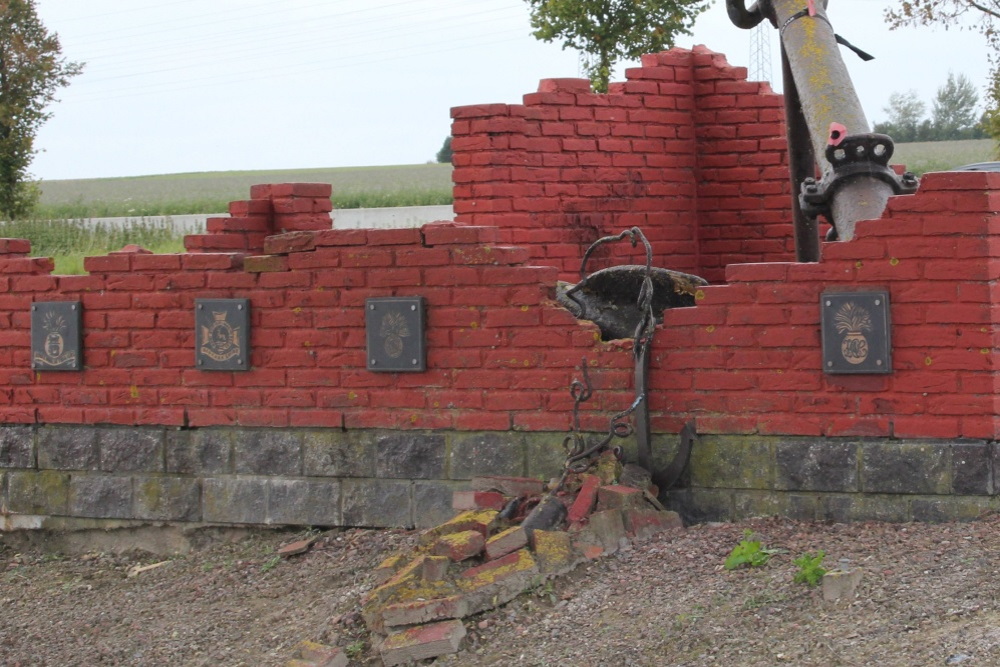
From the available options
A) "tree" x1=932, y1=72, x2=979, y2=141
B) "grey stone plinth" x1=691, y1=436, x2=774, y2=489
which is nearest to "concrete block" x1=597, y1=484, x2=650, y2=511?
"grey stone plinth" x1=691, y1=436, x2=774, y2=489

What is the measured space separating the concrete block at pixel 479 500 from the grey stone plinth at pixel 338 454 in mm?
573

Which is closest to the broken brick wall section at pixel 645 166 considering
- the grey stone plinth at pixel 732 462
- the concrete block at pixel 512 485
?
the concrete block at pixel 512 485

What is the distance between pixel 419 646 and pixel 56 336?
296 centimetres

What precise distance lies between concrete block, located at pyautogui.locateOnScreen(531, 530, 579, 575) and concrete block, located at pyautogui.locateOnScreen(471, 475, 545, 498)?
0.55 metres

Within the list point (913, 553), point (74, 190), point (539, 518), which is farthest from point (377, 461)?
point (74, 190)

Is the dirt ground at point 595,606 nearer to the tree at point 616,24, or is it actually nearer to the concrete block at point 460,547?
the concrete block at point 460,547

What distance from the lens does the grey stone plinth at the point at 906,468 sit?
5.36 m

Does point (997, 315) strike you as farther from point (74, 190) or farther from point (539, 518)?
point (74, 190)

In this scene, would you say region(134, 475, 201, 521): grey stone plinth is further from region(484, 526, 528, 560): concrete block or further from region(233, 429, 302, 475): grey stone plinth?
region(484, 526, 528, 560): concrete block

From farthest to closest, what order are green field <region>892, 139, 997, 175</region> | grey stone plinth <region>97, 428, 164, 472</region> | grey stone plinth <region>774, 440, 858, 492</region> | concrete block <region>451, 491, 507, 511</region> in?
green field <region>892, 139, 997, 175</region>, grey stone plinth <region>97, 428, 164, 472</region>, concrete block <region>451, 491, 507, 511</region>, grey stone plinth <region>774, 440, 858, 492</region>

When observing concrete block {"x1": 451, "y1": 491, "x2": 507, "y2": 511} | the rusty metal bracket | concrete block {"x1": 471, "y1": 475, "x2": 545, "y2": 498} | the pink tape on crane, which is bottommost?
concrete block {"x1": 451, "y1": 491, "x2": 507, "y2": 511}

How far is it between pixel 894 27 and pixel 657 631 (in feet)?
53.8

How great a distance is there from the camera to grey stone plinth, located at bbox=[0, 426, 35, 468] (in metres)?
6.79

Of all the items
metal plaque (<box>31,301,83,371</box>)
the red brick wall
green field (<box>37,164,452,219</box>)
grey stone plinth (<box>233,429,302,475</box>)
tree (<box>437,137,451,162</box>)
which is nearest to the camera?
the red brick wall
